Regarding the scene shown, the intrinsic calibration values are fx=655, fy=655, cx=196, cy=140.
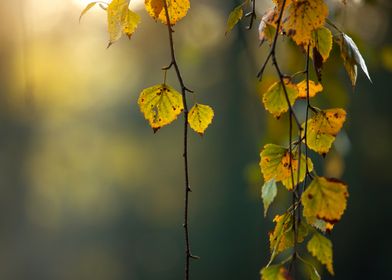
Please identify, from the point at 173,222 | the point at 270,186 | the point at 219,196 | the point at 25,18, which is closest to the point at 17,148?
the point at 173,222

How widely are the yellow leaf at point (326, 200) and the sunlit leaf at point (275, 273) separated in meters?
0.05

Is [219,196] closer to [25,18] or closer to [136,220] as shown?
[136,220]

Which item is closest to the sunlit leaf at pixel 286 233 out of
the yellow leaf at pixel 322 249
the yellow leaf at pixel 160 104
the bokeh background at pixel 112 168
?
the yellow leaf at pixel 322 249

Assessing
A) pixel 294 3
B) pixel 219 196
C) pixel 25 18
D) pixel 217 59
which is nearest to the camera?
pixel 294 3

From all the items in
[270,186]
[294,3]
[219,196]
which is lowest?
[219,196]

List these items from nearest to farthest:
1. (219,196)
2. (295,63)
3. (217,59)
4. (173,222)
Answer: (295,63), (217,59), (219,196), (173,222)

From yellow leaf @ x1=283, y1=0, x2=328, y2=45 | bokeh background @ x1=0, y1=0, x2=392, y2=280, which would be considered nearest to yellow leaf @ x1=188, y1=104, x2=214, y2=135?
yellow leaf @ x1=283, y1=0, x2=328, y2=45

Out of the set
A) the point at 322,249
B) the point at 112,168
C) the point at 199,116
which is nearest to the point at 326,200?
the point at 322,249

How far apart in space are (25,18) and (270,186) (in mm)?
1022

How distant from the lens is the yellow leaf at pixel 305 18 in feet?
1.32

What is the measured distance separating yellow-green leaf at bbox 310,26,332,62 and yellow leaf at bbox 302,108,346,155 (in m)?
0.05

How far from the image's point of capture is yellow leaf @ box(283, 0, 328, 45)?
0.40m

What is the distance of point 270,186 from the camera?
1.57 feet

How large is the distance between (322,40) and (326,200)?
0.34ft
